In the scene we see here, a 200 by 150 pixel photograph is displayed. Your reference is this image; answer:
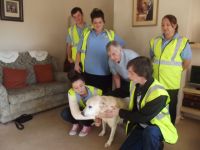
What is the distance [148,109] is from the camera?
1.71m

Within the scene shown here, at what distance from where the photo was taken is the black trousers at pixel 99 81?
2.72 m

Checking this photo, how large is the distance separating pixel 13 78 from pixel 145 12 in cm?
220

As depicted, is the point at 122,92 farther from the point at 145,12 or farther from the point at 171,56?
the point at 145,12

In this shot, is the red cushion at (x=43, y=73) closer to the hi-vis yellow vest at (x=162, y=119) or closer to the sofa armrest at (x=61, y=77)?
the sofa armrest at (x=61, y=77)

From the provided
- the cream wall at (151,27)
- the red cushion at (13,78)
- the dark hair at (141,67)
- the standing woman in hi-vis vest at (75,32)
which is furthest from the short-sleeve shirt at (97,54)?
the red cushion at (13,78)

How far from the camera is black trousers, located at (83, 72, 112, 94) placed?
2721 millimetres

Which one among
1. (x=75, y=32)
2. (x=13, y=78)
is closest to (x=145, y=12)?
(x=75, y=32)

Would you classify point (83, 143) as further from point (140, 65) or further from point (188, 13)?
point (188, 13)

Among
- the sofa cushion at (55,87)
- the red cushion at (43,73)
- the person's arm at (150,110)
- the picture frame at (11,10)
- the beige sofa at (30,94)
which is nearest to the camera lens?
the person's arm at (150,110)

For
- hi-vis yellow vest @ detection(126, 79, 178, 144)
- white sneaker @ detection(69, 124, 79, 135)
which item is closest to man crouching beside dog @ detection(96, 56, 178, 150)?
hi-vis yellow vest @ detection(126, 79, 178, 144)

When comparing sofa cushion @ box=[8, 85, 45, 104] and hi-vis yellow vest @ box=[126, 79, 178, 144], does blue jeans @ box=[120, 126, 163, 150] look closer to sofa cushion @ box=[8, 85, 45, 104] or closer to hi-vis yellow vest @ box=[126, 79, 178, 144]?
hi-vis yellow vest @ box=[126, 79, 178, 144]

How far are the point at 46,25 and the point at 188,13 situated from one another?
260 centimetres

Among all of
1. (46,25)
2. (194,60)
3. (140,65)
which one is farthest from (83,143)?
(46,25)

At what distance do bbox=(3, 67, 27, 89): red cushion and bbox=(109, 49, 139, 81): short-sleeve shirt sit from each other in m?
1.57
